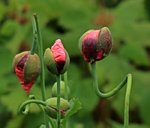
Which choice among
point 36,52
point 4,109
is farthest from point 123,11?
point 36,52

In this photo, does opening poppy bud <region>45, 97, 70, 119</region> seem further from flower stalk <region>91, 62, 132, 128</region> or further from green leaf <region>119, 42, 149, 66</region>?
green leaf <region>119, 42, 149, 66</region>

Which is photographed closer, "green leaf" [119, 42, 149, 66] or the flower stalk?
the flower stalk

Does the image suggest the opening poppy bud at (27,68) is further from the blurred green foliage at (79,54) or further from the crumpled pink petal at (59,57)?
the blurred green foliage at (79,54)

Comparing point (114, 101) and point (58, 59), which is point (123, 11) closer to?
point (114, 101)

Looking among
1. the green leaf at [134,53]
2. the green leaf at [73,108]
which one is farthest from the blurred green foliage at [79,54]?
the green leaf at [73,108]

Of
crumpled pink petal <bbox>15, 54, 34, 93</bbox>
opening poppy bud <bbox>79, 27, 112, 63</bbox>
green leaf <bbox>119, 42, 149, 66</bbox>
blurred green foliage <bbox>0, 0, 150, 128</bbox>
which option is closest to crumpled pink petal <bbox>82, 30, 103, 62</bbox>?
opening poppy bud <bbox>79, 27, 112, 63</bbox>

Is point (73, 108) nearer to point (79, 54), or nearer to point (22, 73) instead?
point (22, 73)
